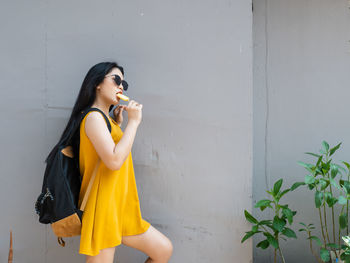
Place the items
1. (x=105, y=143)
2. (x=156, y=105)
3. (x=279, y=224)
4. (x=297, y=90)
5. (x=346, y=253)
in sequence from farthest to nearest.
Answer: (x=297, y=90)
(x=156, y=105)
(x=279, y=224)
(x=346, y=253)
(x=105, y=143)

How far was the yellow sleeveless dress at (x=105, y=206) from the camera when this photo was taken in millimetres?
1802

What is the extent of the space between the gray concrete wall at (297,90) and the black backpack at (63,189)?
1521 mm

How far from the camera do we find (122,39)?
2.48 metres

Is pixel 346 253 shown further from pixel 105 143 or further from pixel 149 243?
pixel 105 143

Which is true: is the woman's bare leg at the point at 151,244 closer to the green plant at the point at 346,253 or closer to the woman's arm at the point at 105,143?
the woman's arm at the point at 105,143

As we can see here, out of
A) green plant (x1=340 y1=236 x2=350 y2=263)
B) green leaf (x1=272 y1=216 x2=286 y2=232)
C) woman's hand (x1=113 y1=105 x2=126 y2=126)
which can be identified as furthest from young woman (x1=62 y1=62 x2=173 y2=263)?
green plant (x1=340 y1=236 x2=350 y2=263)

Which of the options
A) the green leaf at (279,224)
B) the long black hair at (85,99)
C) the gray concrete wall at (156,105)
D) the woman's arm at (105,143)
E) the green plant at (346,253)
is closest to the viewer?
the woman's arm at (105,143)

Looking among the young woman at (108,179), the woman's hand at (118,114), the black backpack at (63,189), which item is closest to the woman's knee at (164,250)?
the young woman at (108,179)

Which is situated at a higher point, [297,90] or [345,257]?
[297,90]

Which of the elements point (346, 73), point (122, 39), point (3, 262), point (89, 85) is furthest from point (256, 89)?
point (3, 262)

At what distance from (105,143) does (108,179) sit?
9.2 inches

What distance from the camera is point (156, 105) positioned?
247cm

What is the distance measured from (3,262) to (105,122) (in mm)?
1551

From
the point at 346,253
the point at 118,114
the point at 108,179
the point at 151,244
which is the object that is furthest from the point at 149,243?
the point at 346,253
